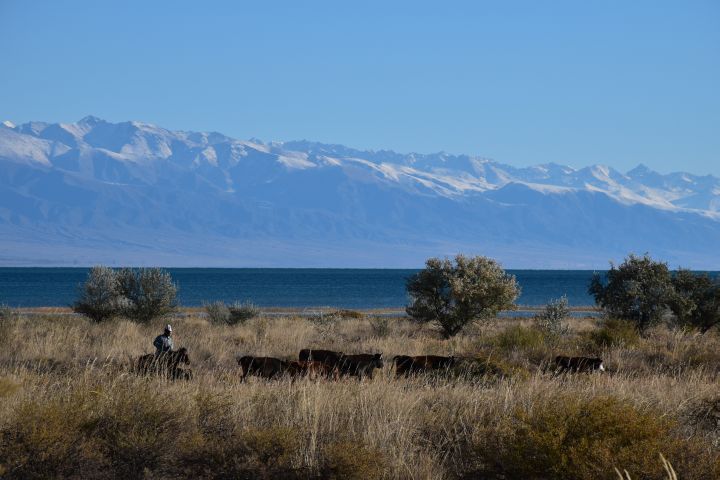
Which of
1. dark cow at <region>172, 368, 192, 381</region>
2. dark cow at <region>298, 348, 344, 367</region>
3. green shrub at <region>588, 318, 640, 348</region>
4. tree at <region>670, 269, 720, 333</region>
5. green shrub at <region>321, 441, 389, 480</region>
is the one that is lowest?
green shrub at <region>321, 441, 389, 480</region>

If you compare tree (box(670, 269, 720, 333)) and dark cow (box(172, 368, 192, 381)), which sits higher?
tree (box(670, 269, 720, 333))

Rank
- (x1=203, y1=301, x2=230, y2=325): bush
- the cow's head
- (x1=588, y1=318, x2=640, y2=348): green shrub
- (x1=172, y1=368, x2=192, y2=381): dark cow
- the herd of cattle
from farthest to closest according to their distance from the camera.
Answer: (x1=203, y1=301, x2=230, y2=325): bush → (x1=588, y1=318, x2=640, y2=348): green shrub → the cow's head → the herd of cattle → (x1=172, y1=368, x2=192, y2=381): dark cow

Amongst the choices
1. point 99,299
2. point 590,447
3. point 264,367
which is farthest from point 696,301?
point 590,447

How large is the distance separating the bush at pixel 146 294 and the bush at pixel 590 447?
2165 cm

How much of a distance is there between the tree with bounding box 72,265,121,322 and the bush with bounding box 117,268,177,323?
1.03ft

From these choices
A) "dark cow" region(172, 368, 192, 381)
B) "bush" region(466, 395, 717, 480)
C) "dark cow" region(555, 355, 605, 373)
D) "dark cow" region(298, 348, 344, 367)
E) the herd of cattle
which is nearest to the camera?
"bush" region(466, 395, 717, 480)

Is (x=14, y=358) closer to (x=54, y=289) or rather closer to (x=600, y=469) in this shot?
(x=600, y=469)

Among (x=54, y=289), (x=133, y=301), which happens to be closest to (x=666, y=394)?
(x=133, y=301)

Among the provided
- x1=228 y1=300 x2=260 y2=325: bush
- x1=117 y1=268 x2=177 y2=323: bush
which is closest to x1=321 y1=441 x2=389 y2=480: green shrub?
x1=117 y1=268 x2=177 y2=323: bush

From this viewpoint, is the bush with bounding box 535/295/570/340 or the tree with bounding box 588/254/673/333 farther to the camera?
the tree with bounding box 588/254/673/333

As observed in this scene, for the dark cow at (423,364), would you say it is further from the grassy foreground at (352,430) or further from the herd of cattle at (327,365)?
the grassy foreground at (352,430)

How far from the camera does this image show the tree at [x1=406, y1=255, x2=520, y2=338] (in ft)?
91.5

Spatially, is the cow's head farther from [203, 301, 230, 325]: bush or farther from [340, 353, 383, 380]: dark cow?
[203, 301, 230, 325]: bush

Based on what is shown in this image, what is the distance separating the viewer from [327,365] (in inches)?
581
